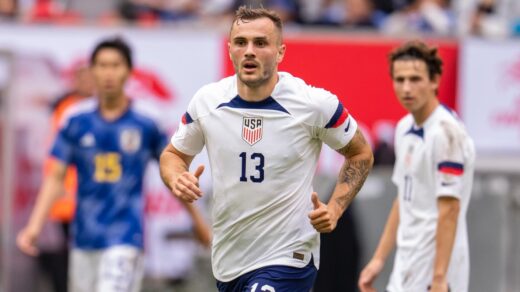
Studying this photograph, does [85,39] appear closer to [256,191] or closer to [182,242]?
[182,242]

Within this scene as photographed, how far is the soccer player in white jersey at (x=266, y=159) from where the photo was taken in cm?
740

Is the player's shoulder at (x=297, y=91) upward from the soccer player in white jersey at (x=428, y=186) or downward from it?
upward

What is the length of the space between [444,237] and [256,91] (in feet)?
5.78

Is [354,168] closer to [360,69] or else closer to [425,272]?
[425,272]

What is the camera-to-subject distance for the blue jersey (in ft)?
33.3

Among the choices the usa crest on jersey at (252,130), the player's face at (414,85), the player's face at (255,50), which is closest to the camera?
the player's face at (255,50)

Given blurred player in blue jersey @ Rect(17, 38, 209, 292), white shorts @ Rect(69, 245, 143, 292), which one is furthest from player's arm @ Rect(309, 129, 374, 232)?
white shorts @ Rect(69, 245, 143, 292)

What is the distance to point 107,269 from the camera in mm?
9953

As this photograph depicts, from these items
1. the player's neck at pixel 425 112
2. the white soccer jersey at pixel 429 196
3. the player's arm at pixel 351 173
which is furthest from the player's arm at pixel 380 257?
the player's arm at pixel 351 173

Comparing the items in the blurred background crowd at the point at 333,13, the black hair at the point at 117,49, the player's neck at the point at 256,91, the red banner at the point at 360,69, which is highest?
the blurred background crowd at the point at 333,13

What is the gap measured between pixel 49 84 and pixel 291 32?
9.81 feet

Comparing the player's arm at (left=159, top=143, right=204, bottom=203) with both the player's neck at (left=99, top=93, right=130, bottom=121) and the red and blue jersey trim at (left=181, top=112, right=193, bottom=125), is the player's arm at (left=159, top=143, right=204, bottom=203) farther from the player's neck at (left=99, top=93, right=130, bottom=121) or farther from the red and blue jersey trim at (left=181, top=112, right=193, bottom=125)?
the player's neck at (left=99, top=93, right=130, bottom=121)

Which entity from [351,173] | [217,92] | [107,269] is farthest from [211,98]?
[107,269]

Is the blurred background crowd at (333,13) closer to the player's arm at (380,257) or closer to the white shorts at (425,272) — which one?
the player's arm at (380,257)
